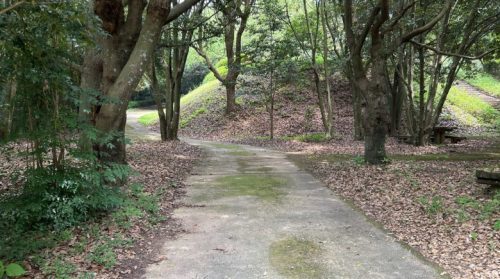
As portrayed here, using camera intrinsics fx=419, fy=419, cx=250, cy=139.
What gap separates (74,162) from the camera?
5734mm

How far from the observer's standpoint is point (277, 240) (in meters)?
5.91

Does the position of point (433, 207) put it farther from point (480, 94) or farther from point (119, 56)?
point (480, 94)

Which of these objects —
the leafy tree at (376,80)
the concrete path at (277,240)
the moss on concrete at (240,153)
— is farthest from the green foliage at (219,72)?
the concrete path at (277,240)

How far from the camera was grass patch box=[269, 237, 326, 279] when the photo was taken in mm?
4816

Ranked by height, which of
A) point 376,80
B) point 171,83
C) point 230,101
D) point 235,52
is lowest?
point 230,101

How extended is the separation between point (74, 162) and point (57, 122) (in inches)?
27.8

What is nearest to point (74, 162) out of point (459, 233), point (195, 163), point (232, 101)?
point (459, 233)

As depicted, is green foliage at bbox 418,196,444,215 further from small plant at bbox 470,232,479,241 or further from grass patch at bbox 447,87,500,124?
grass patch at bbox 447,87,500,124

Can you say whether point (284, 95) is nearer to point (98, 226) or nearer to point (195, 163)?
point (195, 163)

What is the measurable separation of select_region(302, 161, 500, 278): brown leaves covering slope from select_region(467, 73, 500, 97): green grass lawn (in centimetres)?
2796

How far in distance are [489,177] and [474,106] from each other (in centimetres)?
2739

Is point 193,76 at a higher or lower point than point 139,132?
higher

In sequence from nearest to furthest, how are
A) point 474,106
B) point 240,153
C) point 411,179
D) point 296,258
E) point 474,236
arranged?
point 296,258 → point 474,236 → point 411,179 → point 240,153 → point 474,106

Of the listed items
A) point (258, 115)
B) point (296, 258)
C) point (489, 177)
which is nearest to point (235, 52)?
point (258, 115)
